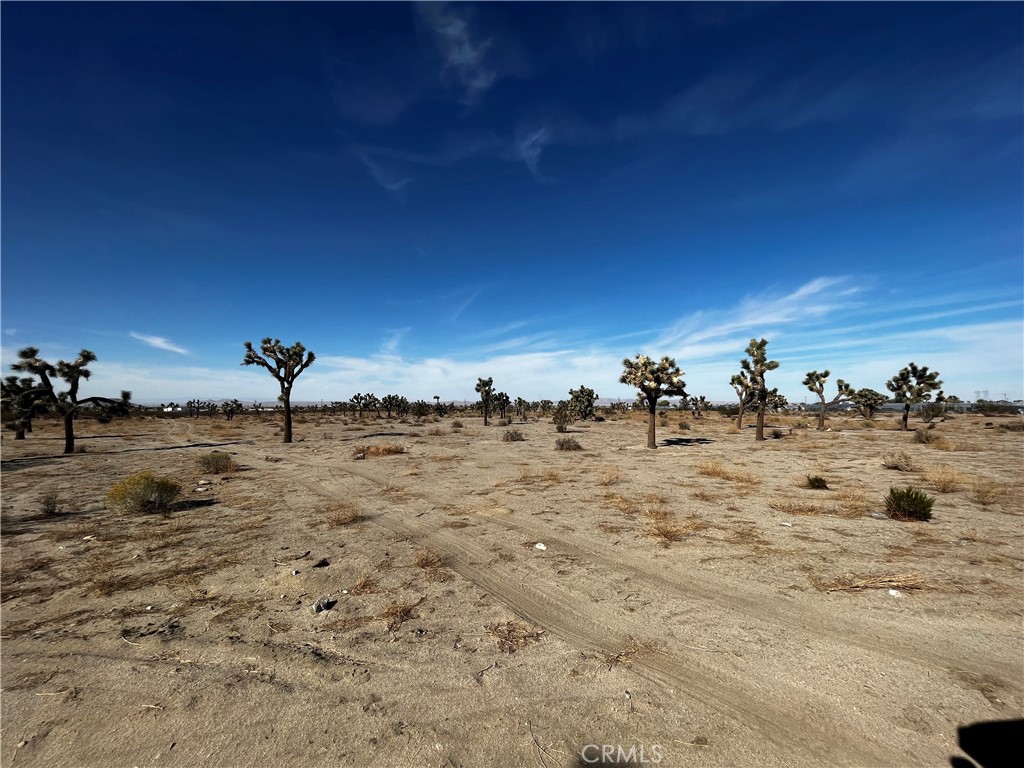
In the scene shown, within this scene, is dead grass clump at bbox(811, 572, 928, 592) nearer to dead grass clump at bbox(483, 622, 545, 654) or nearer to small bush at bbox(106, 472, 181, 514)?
dead grass clump at bbox(483, 622, 545, 654)

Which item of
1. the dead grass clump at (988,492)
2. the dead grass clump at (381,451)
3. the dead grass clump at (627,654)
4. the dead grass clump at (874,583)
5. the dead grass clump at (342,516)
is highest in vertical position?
the dead grass clump at (381,451)

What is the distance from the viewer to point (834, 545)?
822cm

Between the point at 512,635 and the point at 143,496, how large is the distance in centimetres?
1129

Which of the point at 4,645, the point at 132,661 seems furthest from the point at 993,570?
the point at 4,645

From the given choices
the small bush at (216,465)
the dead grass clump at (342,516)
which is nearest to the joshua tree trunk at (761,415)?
the dead grass clump at (342,516)

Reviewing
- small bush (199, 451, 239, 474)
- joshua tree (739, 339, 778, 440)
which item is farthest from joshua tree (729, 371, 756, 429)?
small bush (199, 451, 239, 474)

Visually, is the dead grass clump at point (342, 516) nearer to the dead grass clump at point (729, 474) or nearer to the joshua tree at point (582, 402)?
the dead grass clump at point (729, 474)

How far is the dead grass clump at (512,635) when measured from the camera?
5012 mm

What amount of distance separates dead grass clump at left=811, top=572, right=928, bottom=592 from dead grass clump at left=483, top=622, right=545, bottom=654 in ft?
15.5

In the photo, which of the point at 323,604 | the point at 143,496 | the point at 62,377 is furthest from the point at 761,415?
the point at 62,377

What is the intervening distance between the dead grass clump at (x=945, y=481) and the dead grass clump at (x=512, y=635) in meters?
15.2

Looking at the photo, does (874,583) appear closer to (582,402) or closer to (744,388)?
(744,388)

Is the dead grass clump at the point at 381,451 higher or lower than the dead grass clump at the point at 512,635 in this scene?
higher

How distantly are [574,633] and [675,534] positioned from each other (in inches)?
175
